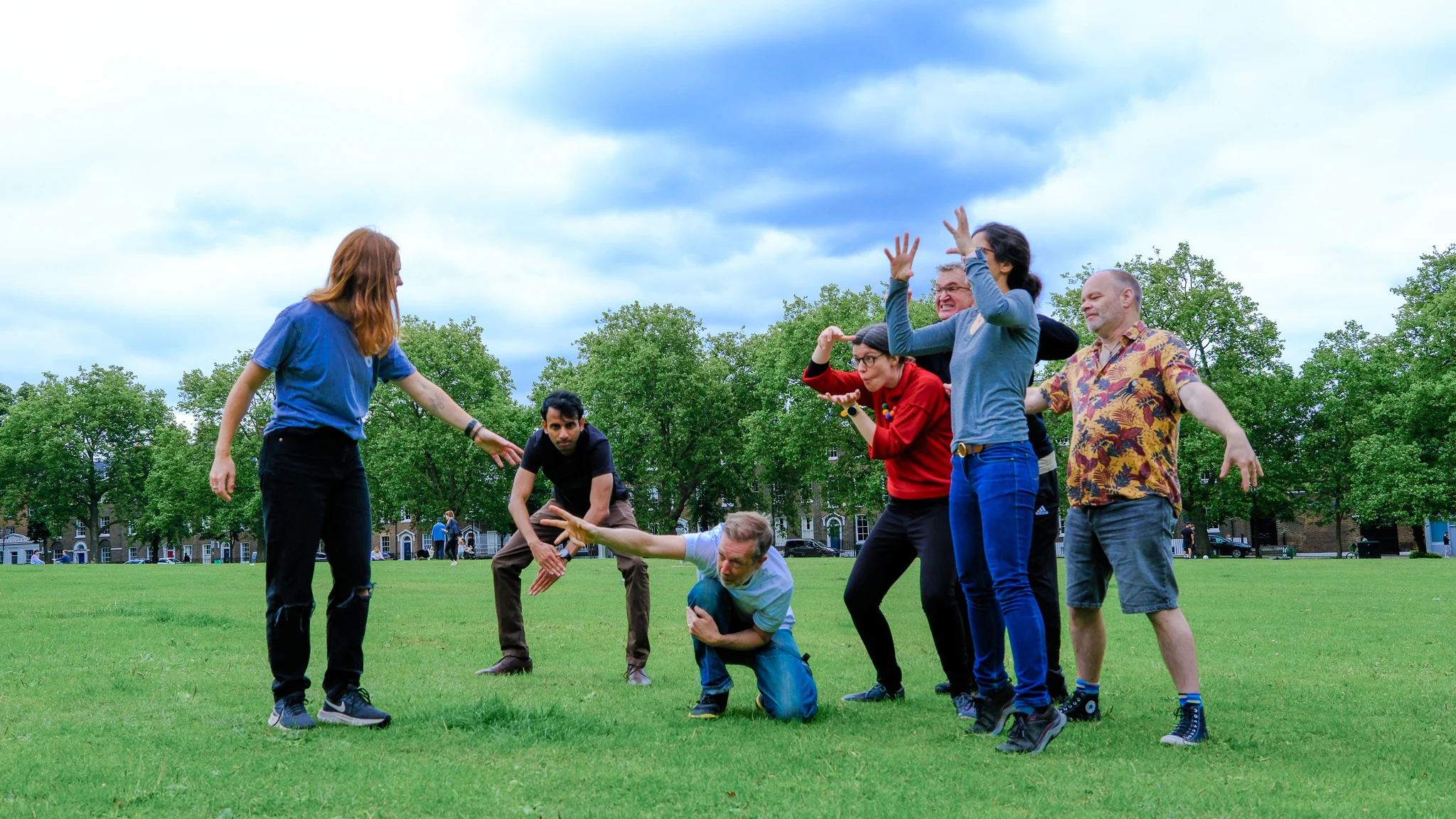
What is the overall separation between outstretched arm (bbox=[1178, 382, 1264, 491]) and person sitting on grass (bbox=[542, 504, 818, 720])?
2.16 metres

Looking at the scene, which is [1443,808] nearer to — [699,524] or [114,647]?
[114,647]

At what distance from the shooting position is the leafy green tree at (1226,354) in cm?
5166

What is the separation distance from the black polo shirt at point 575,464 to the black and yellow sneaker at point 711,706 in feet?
7.80

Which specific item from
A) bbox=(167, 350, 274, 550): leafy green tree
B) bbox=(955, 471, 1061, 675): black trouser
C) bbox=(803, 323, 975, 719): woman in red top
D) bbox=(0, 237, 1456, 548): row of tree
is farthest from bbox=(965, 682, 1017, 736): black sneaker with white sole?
bbox=(167, 350, 274, 550): leafy green tree

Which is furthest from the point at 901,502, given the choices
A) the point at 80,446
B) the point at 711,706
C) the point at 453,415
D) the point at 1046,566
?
the point at 80,446

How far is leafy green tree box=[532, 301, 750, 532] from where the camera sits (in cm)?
6022

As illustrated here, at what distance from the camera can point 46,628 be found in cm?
1025

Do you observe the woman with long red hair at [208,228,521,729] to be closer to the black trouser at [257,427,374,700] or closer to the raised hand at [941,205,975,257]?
the black trouser at [257,427,374,700]

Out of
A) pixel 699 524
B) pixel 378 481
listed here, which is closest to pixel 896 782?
pixel 378 481

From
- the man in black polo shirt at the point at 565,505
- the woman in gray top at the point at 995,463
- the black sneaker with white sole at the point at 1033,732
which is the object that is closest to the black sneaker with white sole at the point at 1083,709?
the woman in gray top at the point at 995,463

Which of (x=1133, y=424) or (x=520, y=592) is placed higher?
(x=1133, y=424)

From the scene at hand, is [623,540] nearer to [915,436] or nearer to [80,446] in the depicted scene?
[915,436]

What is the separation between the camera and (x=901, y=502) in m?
6.15

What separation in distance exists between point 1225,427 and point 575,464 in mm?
4625
